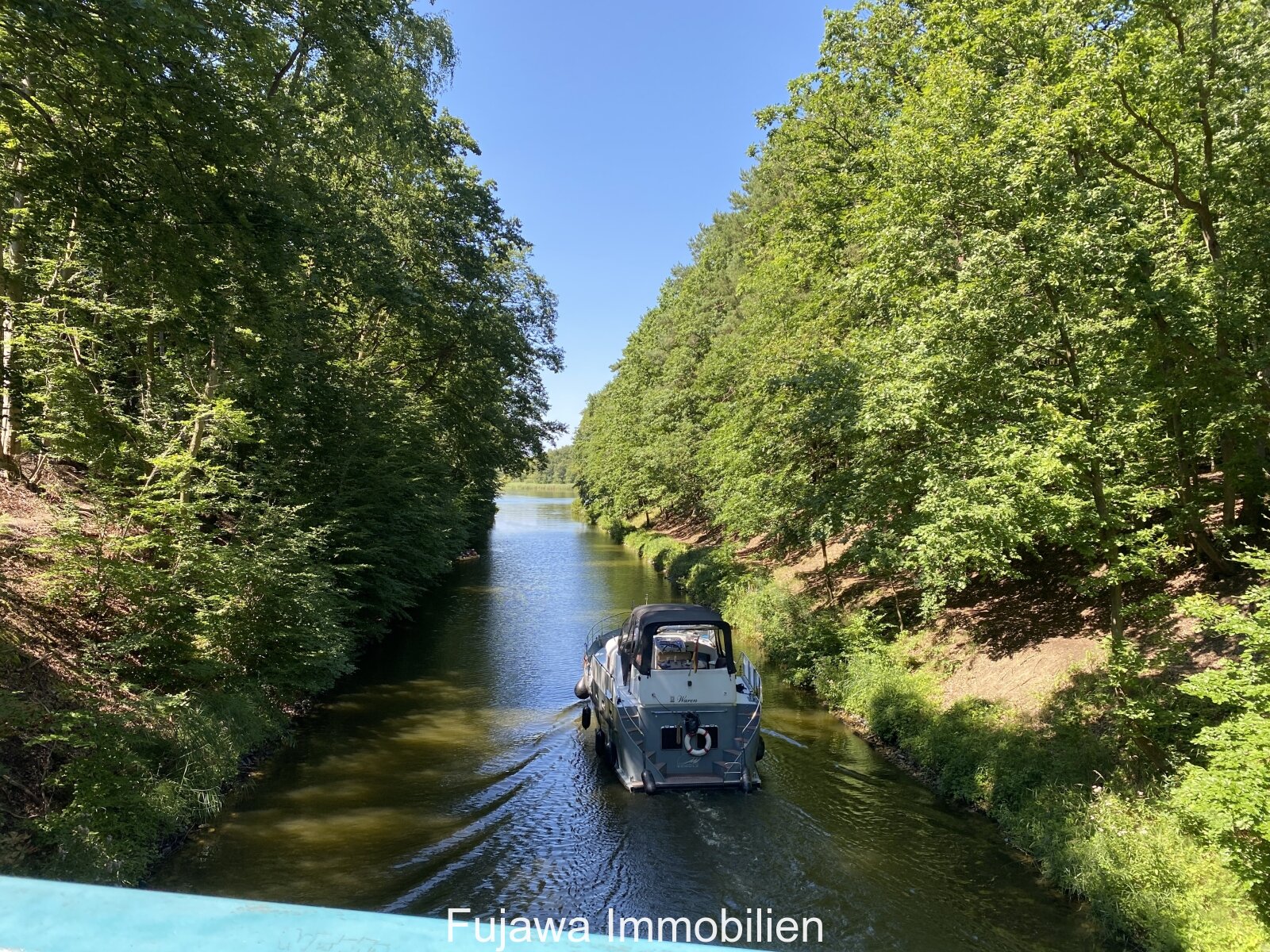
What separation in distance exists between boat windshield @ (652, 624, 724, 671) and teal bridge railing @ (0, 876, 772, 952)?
32.4ft

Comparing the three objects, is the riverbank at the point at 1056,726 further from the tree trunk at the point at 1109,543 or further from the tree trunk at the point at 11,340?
the tree trunk at the point at 11,340

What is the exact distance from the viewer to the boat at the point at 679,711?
1080 centimetres

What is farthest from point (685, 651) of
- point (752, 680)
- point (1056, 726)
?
point (1056, 726)

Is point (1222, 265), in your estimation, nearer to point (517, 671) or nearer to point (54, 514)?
point (517, 671)

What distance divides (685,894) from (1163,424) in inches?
380

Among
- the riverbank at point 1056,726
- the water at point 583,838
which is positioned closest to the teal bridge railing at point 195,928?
the water at point 583,838

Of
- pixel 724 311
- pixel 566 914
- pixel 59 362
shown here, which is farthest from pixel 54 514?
pixel 724 311

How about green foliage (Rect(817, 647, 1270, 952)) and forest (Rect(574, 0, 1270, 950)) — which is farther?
forest (Rect(574, 0, 1270, 950))

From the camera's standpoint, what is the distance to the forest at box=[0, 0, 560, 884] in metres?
7.45

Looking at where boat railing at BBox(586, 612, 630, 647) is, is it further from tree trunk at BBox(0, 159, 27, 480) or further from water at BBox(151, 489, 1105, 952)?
tree trunk at BBox(0, 159, 27, 480)

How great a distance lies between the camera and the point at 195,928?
1.79m

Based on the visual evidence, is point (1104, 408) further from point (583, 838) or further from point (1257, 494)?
point (583, 838)

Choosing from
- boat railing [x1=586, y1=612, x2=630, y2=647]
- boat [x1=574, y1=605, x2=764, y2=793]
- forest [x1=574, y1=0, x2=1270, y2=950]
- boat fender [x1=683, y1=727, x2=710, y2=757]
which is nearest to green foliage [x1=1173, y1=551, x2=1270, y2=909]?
forest [x1=574, y1=0, x2=1270, y2=950]

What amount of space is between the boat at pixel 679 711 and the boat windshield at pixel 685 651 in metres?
0.02
